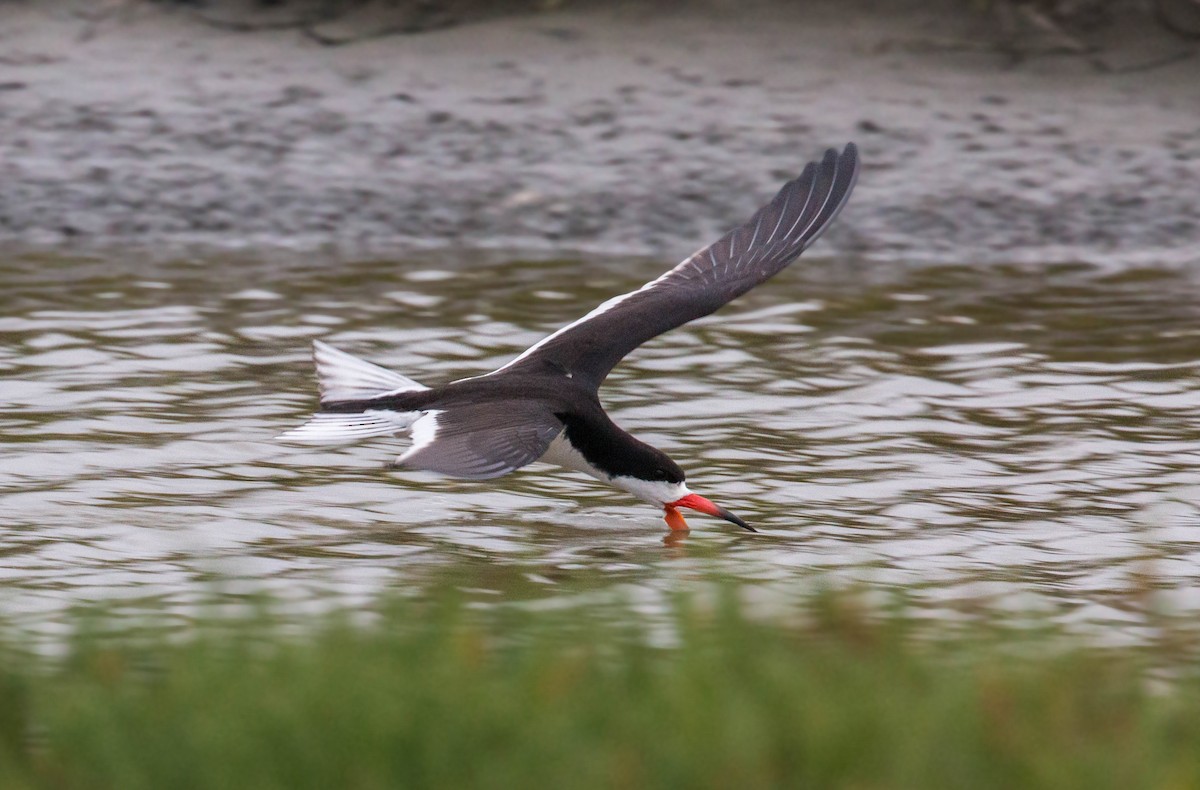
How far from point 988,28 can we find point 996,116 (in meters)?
1.13

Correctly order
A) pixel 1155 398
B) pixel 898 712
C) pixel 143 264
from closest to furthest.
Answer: pixel 898 712
pixel 1155 398
pixel 143 264

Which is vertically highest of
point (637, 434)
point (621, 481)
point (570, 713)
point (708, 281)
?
point (708, 281)

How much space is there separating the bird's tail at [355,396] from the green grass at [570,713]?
227cm

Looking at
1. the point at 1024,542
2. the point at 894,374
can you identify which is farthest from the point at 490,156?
the point at 1024,542

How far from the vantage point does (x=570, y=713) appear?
4.05 meters

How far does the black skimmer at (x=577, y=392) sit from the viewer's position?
6262mm

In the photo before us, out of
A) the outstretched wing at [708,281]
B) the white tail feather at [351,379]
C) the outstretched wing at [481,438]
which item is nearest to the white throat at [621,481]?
the outstretched wing at [481,438]

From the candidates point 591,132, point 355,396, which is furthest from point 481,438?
point 591,132

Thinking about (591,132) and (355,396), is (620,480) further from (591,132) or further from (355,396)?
(591,132)

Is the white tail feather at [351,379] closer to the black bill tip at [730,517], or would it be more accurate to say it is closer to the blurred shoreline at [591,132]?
the black bill tip at [730,517]

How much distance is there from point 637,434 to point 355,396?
1.53 meters

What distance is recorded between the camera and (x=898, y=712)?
4051 millimetres

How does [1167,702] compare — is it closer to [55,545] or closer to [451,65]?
[55,545]

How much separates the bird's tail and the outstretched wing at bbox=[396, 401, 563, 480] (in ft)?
0.52
